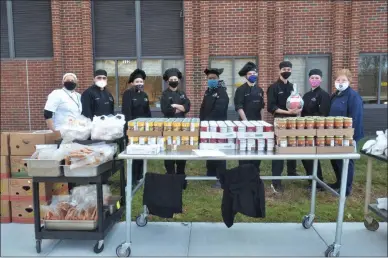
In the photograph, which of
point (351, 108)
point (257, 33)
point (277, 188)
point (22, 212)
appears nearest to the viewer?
point (22, 212)

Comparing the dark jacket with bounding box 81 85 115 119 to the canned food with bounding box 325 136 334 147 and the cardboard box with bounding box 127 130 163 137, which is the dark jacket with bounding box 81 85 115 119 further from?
the canned food with bounding box 325 136 334 147

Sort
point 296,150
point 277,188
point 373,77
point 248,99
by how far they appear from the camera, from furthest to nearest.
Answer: point 373,77 → point 248,99 → point 277,188 → point 296,150

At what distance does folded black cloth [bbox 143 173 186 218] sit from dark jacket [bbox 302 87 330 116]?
8.62ft

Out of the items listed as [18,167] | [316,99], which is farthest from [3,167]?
[316,99]

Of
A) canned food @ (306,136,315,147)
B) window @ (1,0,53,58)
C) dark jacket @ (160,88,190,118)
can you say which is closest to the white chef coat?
dark jacket @ (160,88,190,118)

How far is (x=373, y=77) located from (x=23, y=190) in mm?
10000

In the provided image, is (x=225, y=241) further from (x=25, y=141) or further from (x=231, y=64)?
(x=231, y=64)

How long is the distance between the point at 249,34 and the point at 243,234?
7.06m

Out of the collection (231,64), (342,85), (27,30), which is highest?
(27,30)

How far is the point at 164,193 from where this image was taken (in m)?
3.81

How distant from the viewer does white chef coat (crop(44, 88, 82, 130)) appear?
16.5ft

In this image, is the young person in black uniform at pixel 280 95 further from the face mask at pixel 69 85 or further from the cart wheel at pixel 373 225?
the face mask at pixel 69 85

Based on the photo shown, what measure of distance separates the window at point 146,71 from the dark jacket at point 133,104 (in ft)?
15.2

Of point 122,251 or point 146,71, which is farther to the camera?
point 146,71
